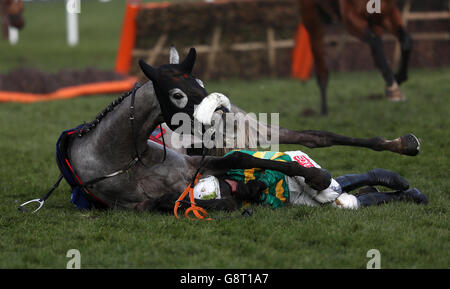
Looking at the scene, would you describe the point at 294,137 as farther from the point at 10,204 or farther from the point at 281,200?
the point at 10,204

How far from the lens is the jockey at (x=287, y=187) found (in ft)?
18.4

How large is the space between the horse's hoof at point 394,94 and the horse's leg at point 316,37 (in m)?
1.12

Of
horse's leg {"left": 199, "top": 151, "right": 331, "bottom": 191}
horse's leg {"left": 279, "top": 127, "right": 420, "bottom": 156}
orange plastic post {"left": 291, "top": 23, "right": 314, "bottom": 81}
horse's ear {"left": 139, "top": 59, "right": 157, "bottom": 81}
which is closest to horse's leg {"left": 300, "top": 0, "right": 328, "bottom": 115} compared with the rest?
orange plastic post {"left": 291, "top": 23, "right": 314, "bottom": 81}

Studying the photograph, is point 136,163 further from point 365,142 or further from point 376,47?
point 376,47

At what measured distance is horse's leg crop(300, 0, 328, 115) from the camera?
11383mm

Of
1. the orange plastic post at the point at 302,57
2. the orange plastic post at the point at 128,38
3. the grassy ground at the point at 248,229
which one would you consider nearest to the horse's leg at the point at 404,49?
the grassy ground at the point at 248,229

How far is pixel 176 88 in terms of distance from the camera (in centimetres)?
489

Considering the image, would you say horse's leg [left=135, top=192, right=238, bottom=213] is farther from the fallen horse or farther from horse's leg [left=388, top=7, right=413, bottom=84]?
horse's leg [left=388, top=7, right=413, bottom=84]

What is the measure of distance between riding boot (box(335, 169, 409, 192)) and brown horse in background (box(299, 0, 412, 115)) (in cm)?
501

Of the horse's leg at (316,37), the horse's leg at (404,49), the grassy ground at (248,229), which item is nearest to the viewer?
the grassy ground at (248,229)

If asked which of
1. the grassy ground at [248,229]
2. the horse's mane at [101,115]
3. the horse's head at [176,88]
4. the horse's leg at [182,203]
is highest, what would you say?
the horse's head at [176,88]

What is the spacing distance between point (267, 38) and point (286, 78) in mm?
1218

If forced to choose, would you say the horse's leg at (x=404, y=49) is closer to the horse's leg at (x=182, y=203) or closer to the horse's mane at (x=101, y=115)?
the horse's leg at (x=182, y=203)
